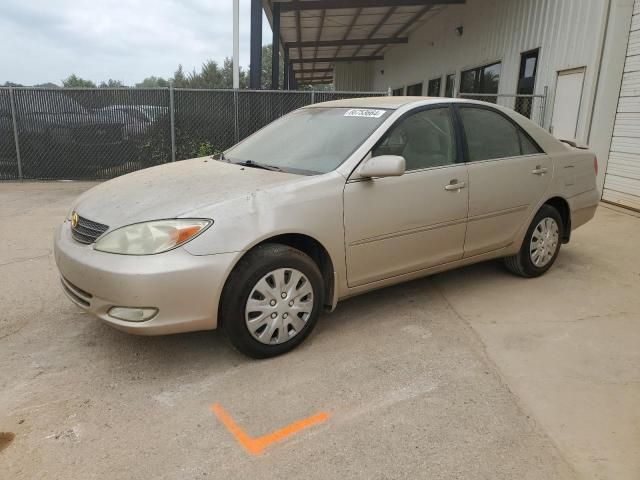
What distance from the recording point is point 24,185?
10.1 meters

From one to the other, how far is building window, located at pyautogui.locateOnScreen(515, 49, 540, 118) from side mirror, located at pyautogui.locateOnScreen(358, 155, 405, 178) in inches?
332

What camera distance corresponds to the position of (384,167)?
3.37 metres

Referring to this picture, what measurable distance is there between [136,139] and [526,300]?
889cm

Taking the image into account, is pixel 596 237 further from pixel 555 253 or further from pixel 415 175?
pixel 415 175

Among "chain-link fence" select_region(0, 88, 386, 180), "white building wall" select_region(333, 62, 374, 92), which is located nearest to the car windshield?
"chain-link fence" select_region(0, 88, 386, 180)

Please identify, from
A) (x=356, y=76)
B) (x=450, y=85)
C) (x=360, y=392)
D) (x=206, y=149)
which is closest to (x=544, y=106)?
(x=450, y=85)

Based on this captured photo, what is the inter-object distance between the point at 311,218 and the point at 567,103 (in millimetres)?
8049

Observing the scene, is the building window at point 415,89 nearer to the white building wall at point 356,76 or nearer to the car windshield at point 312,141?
the white building wall at point 356,76

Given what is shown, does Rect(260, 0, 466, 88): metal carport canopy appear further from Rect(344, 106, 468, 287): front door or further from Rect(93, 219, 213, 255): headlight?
Rect(93, 219, 213, 255): headlight

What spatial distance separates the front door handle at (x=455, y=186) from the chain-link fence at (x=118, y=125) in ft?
21.9

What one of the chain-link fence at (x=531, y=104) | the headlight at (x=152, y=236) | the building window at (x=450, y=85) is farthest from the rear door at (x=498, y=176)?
the building window at (x=450, y=85)

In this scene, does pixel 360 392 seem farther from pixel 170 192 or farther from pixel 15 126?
pixel 15 126

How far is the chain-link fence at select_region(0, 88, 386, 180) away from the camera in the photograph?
33.8 feet

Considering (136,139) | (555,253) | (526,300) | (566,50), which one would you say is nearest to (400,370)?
(526,300)
